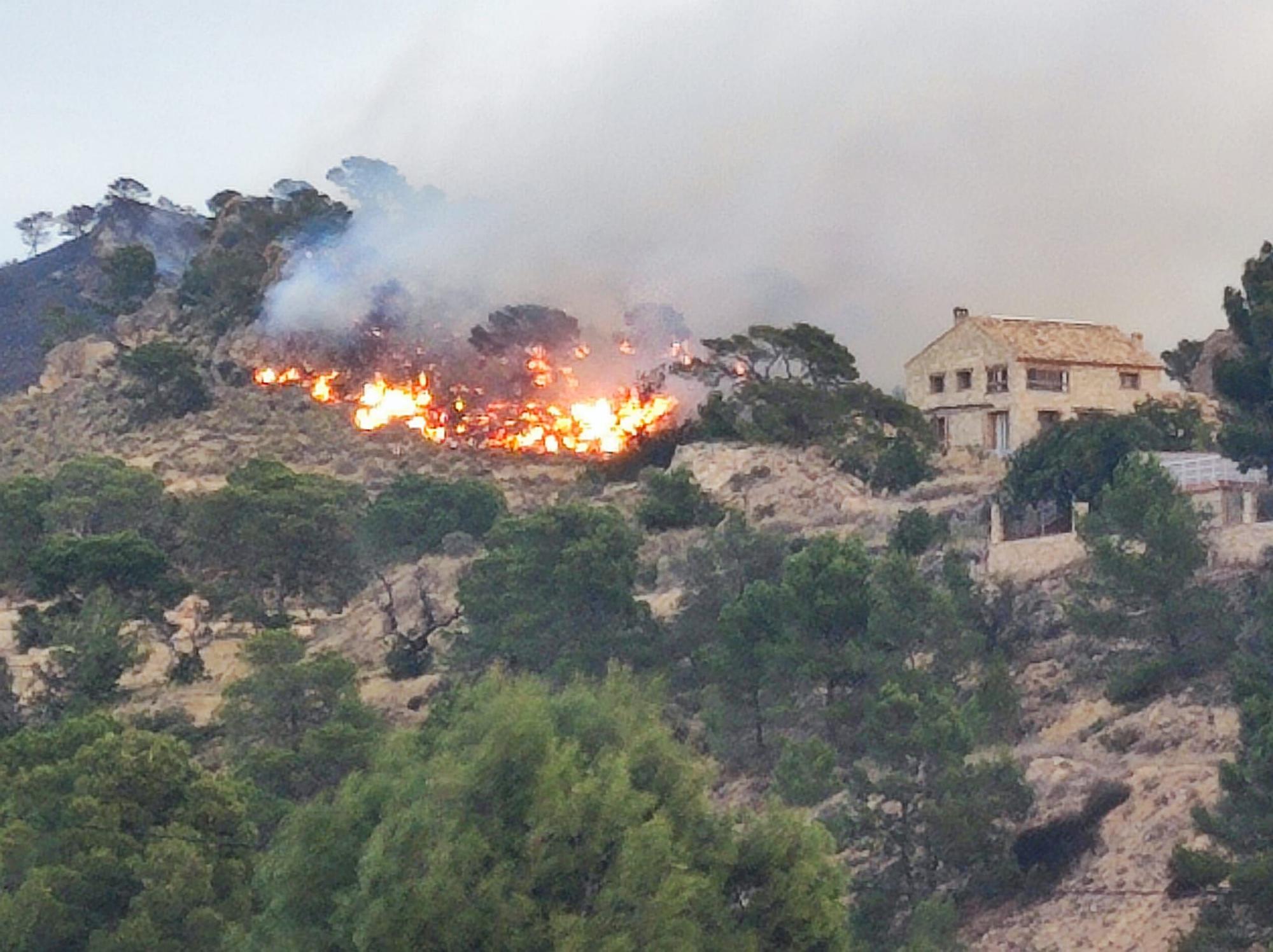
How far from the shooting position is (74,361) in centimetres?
11769

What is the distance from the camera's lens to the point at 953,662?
52562 mm

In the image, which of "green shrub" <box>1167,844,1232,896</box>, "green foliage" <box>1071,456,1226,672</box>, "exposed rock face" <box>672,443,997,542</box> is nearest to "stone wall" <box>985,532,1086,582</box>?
"green foliage" <box>1071,456,1226,672</box>

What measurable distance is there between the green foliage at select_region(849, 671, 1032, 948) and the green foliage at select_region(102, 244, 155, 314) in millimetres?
83359

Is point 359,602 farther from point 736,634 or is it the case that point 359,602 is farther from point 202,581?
point 736,634

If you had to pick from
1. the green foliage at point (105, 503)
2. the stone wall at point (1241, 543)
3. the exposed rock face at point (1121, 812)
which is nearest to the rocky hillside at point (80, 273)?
the green foliage at point (105, 503)

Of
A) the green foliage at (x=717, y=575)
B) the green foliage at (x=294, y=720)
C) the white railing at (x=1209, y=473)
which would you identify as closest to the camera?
the green foliage at (x=294, y=720)

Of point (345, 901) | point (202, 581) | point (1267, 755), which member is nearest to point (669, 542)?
point (202, 581)

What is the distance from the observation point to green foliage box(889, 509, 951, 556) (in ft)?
204

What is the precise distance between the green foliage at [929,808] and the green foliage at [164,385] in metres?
63.9

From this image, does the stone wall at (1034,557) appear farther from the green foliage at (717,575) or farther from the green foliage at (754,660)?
the green foliage at (754,660)

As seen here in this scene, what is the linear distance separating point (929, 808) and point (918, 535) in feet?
61.8

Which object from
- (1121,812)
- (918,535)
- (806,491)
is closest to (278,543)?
(806,491)

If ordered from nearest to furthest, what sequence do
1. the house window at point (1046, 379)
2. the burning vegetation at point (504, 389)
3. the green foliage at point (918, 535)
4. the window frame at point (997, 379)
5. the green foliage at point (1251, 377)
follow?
the green foliage at point (1251, 377) < the green foliage at point (918, 535) < the house window at point (1046, 379) < the window frame at point (997, 379) < the burning vegetation at point (504, 389)

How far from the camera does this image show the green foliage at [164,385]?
105m
